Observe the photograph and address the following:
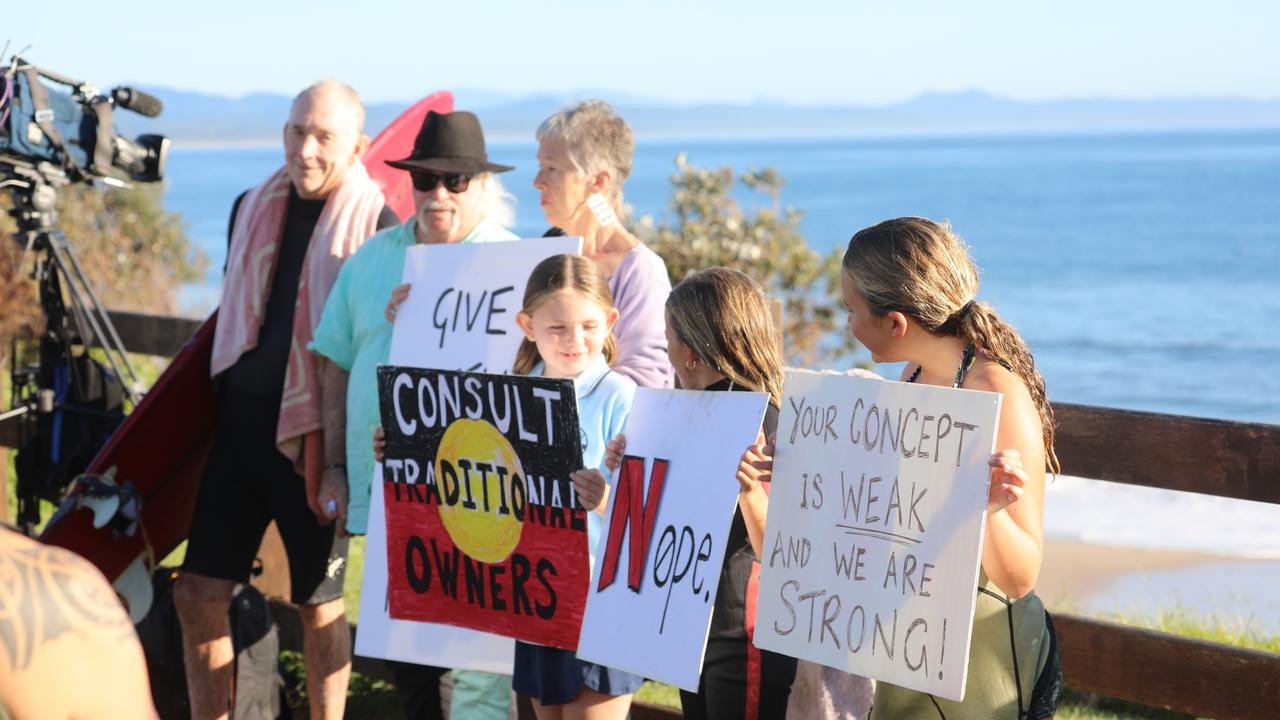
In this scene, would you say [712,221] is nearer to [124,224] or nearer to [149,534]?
[149,534]

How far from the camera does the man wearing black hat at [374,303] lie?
4.29 metres

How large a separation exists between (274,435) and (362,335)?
0.47 meters

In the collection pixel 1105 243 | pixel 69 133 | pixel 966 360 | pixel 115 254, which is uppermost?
pixel 69 133

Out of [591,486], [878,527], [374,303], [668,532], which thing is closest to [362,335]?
[374,303]

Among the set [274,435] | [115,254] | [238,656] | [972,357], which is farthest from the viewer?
[115,254]

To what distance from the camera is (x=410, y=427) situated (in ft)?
12.5

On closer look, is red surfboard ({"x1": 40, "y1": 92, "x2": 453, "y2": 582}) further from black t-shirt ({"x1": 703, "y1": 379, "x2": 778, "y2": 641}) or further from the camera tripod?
black t-shirt ({"x1": 703, "y1": 379, "x2": 778, "y2": 641})

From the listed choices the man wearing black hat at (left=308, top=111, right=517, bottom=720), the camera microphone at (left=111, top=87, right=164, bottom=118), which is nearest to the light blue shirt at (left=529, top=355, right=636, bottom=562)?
the man wearing black hat at (left=308, top=111, right=517, bottom=720)

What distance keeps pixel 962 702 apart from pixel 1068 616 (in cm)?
132

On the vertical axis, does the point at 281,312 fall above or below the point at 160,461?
above

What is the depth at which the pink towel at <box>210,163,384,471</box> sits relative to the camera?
4.37 meters

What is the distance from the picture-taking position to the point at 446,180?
437cm

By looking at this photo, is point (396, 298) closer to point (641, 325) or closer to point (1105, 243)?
point (641, 325)

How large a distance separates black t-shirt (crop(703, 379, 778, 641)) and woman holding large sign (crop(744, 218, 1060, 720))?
1.74 ft
